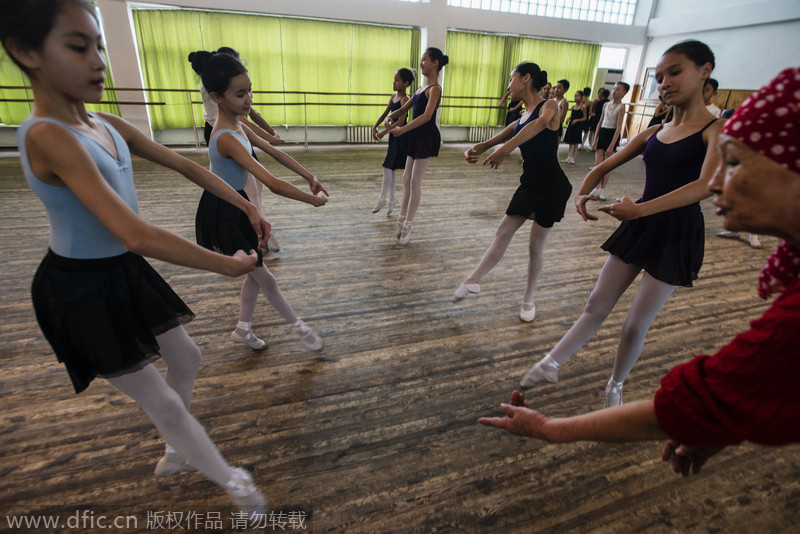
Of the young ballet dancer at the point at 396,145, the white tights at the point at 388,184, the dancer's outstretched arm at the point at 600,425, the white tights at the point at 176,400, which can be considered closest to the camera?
the dancer's outstretched arm at the point at 600,425

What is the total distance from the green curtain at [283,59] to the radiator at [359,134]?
209mm

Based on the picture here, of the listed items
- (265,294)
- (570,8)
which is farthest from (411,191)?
(570,8)

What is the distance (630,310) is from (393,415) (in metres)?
1.13

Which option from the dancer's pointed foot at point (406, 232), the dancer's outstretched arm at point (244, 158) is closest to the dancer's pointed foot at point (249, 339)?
the dancer's outstretched arm at point (244, 158)

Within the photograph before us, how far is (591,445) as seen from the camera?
1.72 m

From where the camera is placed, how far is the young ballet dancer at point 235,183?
1.71 m

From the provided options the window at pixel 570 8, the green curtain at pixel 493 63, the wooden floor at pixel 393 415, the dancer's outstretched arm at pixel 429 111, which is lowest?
the wooden floor at pixel 393 415

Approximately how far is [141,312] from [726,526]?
6.67 feet

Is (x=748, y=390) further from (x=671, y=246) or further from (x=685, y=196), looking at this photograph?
(x=671, y=246)

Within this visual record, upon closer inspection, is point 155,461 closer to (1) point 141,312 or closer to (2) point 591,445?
(1) point 141,312

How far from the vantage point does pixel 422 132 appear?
372 cm

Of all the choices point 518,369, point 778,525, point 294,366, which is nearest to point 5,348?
point 294,366

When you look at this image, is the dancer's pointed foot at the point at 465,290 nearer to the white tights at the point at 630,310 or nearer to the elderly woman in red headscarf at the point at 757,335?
→ the white tights at the point at 630,310

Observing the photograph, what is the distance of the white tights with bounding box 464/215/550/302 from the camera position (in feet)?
8.27
